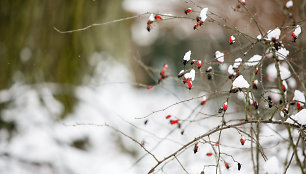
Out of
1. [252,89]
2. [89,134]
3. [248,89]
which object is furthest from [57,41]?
[248,89]

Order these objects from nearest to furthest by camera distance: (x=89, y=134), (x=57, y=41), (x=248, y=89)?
1. (x=248, y=89)
2. (x=57, y=41)
3. (x=89, y=134)

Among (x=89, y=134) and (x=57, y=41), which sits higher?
(x=57, y=41)

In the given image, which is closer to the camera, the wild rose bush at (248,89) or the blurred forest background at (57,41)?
the wild rose bush at (248,89)

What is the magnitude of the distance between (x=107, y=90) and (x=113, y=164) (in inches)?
46.0

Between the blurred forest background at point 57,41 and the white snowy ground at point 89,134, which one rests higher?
the blurred forest background at point 57,41

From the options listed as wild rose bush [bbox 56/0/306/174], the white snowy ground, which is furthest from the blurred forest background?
wild rose bush [bbox 56/0/306/174]

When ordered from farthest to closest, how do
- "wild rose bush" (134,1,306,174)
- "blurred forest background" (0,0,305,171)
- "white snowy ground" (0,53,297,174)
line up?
"blurred forest background" (0,0,305,171), "white snowy ground" (0,53,297,174), "wild rose bush" (134,1,306,174)

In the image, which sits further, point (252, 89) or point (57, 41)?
point (57, 41)

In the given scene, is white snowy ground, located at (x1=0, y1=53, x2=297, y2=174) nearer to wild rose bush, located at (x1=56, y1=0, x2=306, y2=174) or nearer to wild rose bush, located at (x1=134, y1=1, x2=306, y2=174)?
wild rose bush, located at (x1=56, y1=0, x2=306, y2=174)

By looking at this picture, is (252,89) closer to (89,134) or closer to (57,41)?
(57,41)

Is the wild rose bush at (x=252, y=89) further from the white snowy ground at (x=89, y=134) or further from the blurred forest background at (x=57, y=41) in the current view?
the blurred forest background at (x=57, y=41)

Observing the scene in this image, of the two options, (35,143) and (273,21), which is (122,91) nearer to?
(35,143)

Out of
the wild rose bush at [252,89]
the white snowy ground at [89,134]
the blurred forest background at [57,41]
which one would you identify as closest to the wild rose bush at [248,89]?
the wild rose bush at [252,89]

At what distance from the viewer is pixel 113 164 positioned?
3.55 meters
